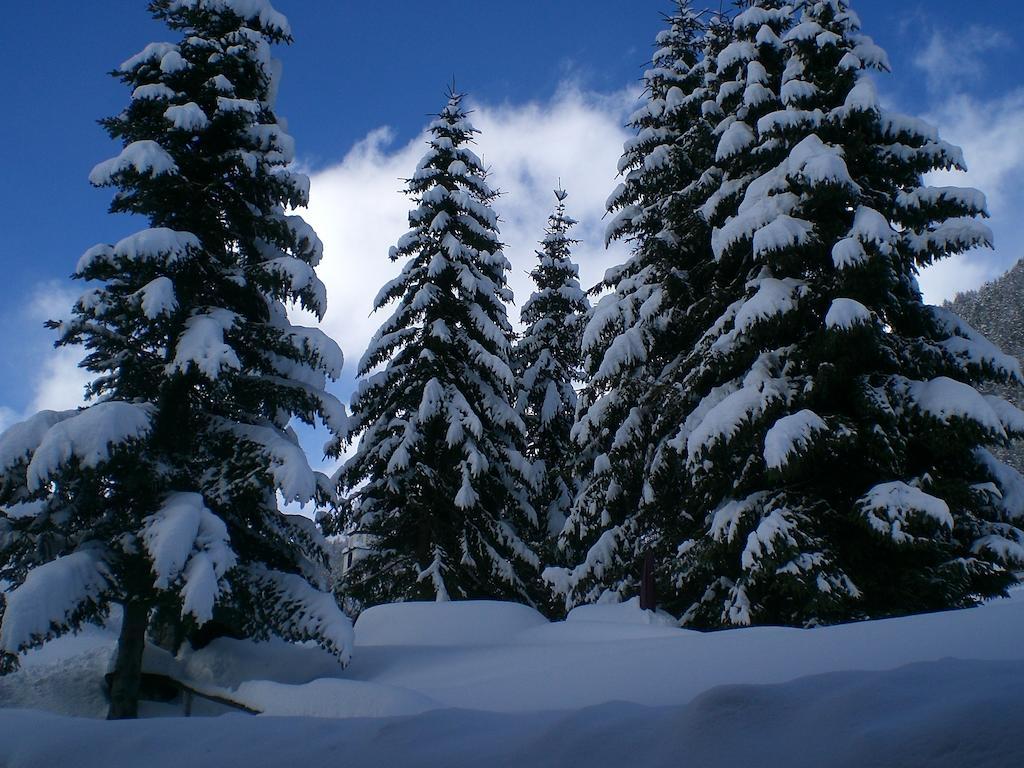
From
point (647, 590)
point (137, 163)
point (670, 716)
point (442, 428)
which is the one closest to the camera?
point (670, 716)

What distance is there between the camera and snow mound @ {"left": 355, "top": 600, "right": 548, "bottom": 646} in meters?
11.8

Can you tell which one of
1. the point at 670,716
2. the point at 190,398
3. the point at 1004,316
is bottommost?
the point at 670,716

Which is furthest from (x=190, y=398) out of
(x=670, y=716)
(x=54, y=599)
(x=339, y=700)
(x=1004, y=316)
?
(x=1004, y=316)

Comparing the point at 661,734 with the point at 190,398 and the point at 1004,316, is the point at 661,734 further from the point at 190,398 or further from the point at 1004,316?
the point at 1004,316

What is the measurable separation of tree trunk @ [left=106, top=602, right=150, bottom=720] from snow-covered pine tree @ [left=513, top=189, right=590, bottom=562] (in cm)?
1307

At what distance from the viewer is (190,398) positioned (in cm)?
1005

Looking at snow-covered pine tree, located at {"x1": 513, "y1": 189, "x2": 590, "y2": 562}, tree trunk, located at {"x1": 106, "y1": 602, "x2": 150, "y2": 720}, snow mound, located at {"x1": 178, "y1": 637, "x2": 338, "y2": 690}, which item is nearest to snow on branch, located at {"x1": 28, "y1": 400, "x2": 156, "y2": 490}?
tree trunk, located at {"x1": 106, "y1": 602, "x2": 150, "y2": 720}

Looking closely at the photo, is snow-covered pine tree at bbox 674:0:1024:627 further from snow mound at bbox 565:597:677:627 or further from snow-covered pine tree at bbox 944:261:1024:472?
snow-covered pine tree at bbox 944:261:1024:472

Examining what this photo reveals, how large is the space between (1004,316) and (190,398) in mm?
80568

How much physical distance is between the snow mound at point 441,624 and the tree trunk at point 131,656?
13.0ft

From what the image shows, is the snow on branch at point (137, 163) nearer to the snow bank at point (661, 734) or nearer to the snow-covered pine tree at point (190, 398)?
the snow-covered pine tree at point (190, 398)

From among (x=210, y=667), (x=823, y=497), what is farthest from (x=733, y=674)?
(x=210, y=667)

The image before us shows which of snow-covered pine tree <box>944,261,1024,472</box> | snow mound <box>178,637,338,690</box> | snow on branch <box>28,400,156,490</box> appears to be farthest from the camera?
snow-covered pine tree <box>944,261,1024,472</box>

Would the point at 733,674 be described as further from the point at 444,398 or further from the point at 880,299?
the point at 444,398
